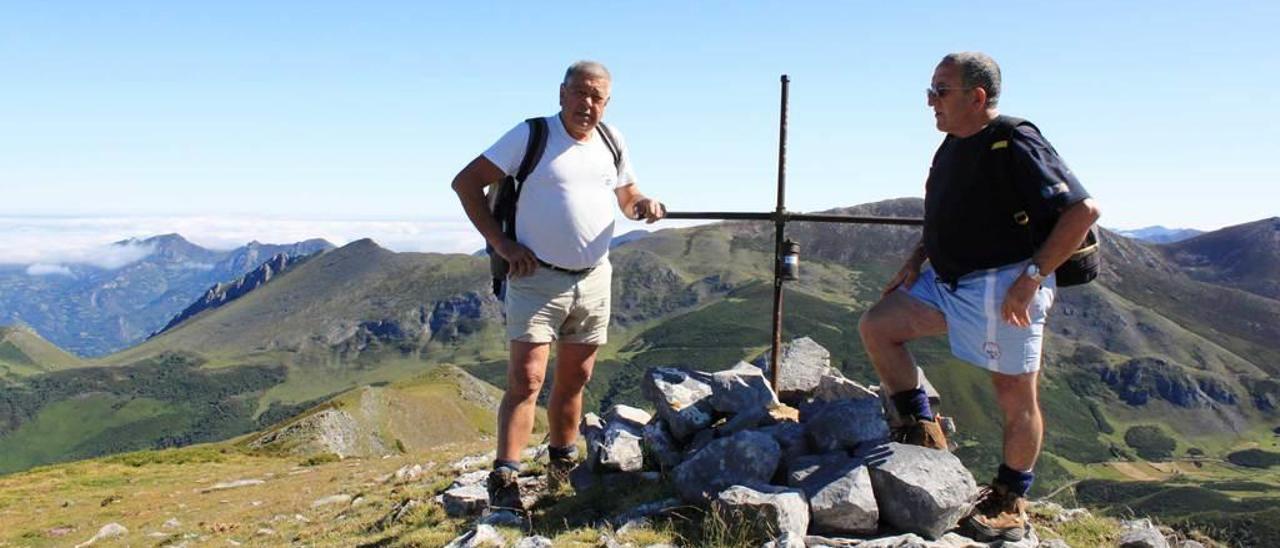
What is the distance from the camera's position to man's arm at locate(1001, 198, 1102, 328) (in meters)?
6.11

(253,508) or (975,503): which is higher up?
(975,503)

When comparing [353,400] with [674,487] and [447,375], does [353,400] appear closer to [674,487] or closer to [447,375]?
[447,375]

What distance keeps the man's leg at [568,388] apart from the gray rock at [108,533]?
Answer: 12.9 metres

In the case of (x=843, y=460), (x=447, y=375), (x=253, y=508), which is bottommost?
(x=447, y=375)

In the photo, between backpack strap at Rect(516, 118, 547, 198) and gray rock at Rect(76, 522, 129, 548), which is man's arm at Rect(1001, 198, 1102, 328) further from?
gray rock at Rect(76, 522, 129, 548)

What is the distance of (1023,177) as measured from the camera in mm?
6270

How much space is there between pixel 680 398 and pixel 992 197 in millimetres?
4757

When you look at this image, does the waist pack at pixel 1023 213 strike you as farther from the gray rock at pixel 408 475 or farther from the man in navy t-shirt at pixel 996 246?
the gray rock at pixel 408 475

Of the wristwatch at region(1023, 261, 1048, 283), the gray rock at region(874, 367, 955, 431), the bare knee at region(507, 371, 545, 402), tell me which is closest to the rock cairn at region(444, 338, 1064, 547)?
the gray rock at region(874, 367, 955, 431)

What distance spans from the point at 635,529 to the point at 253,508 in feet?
45.8

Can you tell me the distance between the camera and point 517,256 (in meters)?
7.38

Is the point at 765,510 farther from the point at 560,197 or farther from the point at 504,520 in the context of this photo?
the point at 560,197

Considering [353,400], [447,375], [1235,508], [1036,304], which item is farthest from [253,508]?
[1235,508]

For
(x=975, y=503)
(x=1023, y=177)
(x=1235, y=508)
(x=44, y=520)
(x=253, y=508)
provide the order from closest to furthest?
1. (x=1023, y=177)
2. (x=975, y=503)
3. (x=253, y=508)
4. (x=44, y=520)
5. (x=1235, y=508)
